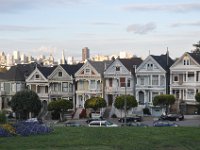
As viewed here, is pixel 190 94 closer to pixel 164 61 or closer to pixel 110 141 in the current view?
pixel 164 61

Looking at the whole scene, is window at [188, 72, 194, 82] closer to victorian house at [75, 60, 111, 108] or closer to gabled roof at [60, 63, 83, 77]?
victorian house at [75, 60, 111, 108]

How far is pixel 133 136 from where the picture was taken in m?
31.2

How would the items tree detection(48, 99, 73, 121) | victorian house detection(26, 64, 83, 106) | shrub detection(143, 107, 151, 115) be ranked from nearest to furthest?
tree detection(48, 99, 73, 121) → shrub detection(143, 107, 151, 115) → victorian house detection(26, 64, 83, 106)

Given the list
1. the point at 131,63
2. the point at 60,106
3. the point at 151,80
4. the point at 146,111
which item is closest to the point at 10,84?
the point at 60,106

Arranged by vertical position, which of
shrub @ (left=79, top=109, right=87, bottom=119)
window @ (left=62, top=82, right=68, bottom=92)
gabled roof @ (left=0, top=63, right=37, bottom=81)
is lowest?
shrub @ (left=79, top=109, right=87, bottom=119)

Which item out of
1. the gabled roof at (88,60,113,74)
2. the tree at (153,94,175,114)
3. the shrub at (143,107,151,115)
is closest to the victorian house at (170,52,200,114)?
the tree at (153,94,175,114)

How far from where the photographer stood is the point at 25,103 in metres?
75.9

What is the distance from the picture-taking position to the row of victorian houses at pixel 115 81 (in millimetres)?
73562

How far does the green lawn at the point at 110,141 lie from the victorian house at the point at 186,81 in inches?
1571

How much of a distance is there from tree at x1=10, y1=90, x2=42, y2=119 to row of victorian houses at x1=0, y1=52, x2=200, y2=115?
6.63 metres

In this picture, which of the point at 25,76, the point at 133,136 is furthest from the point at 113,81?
the point at 133,136

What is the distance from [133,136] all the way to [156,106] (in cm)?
4314

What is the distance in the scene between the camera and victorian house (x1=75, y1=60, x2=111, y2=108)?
80.2 meters

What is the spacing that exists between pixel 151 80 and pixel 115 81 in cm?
608
